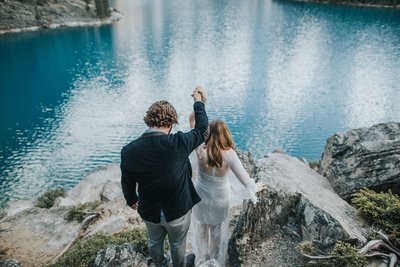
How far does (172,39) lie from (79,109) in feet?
95.7

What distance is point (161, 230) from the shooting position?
185 inches

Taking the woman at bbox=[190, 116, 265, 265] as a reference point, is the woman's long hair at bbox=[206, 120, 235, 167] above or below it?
above

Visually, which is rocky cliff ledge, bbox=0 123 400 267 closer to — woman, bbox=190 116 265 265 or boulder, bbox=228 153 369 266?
boulder, bbox=228 153 369 266

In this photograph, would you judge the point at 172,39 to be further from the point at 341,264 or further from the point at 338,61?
the point at 341,264

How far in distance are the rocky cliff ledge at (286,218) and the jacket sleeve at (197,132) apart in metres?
2.10

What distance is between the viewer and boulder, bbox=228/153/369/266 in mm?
5625

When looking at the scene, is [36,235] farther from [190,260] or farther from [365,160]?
[365,160]

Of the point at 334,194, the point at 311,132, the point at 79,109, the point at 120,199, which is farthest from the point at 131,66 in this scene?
the point at 334,194

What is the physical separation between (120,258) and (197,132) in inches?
123

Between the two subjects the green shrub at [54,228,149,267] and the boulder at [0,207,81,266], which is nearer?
the green shrub at [54,228,149,267]

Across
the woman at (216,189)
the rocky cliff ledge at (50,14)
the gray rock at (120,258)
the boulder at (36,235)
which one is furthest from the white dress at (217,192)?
the rocky cliff ledge at (50,14)

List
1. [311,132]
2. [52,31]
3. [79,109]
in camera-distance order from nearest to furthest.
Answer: [311,132] < [79,109] < [52,31]

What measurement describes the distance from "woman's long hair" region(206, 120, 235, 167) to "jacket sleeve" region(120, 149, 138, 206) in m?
1.27

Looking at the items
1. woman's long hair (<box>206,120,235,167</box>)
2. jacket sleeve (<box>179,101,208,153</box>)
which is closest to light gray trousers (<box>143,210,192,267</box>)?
woman's long hair (<box>206,120,235,167</box>)
